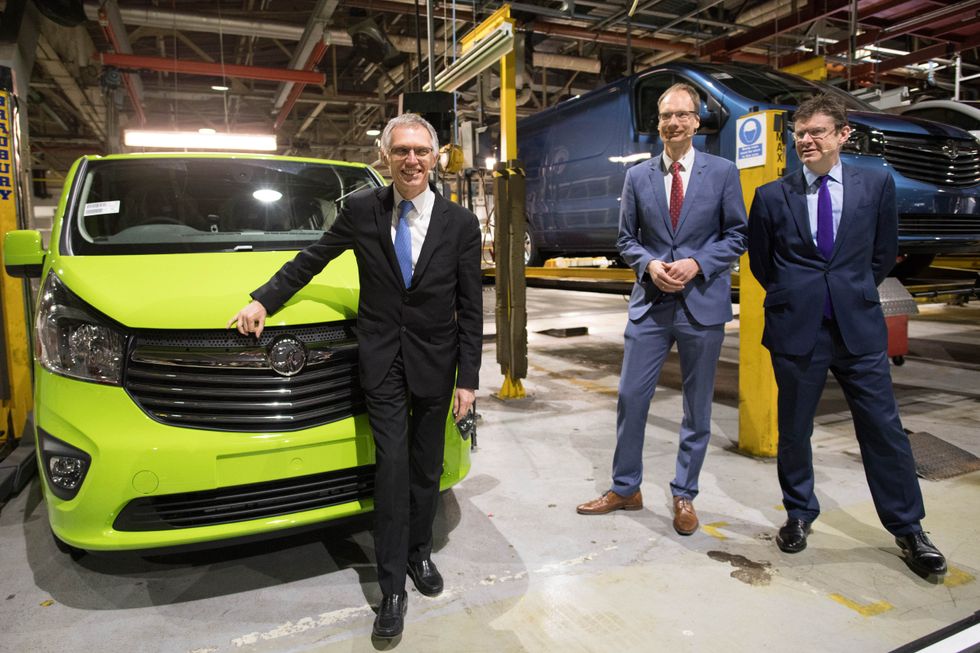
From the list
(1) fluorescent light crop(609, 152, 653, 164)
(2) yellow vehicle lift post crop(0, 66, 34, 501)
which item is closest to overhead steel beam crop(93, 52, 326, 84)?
(2) yellow vehicle lift post crop(0, 66, 34, 501)

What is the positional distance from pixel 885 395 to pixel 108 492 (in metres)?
2.57

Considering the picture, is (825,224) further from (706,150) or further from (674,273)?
(706,150)

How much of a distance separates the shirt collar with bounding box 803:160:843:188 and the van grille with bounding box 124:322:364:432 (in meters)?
1.80

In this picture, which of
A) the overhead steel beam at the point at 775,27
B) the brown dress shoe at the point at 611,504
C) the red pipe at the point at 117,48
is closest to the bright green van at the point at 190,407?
the brown dress shoe at the point at 611,504

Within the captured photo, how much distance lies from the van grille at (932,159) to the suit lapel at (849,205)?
2.36 metres

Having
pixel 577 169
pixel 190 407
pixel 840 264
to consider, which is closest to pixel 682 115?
pixel 840 264

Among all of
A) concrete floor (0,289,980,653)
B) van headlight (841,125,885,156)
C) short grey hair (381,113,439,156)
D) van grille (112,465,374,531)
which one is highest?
van headlight (841,125,885,156)

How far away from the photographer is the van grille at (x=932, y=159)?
14.1ft

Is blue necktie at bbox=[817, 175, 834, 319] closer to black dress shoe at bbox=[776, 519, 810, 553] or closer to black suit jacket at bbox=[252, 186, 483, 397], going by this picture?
black dress shoe at bbox=[776, 519, 810, 553]

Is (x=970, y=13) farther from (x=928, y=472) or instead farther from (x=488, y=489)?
(x=488, y=489)

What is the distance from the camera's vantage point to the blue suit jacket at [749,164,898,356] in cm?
233

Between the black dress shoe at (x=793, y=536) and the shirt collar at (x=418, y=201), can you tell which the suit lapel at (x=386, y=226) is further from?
the black dress shoe at (x=793, y=536)

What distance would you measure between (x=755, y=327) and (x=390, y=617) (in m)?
2.47

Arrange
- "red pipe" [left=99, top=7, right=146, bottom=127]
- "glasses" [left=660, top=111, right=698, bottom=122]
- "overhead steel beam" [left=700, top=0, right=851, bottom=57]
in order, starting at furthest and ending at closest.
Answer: "overhead steel beam" [left=700, top=0, right=851, bottom=57], "red pipe" [left=99, top=7, right=146, bottom=127], "glasses" [left=660, top=111, right=698, bottom=122]
